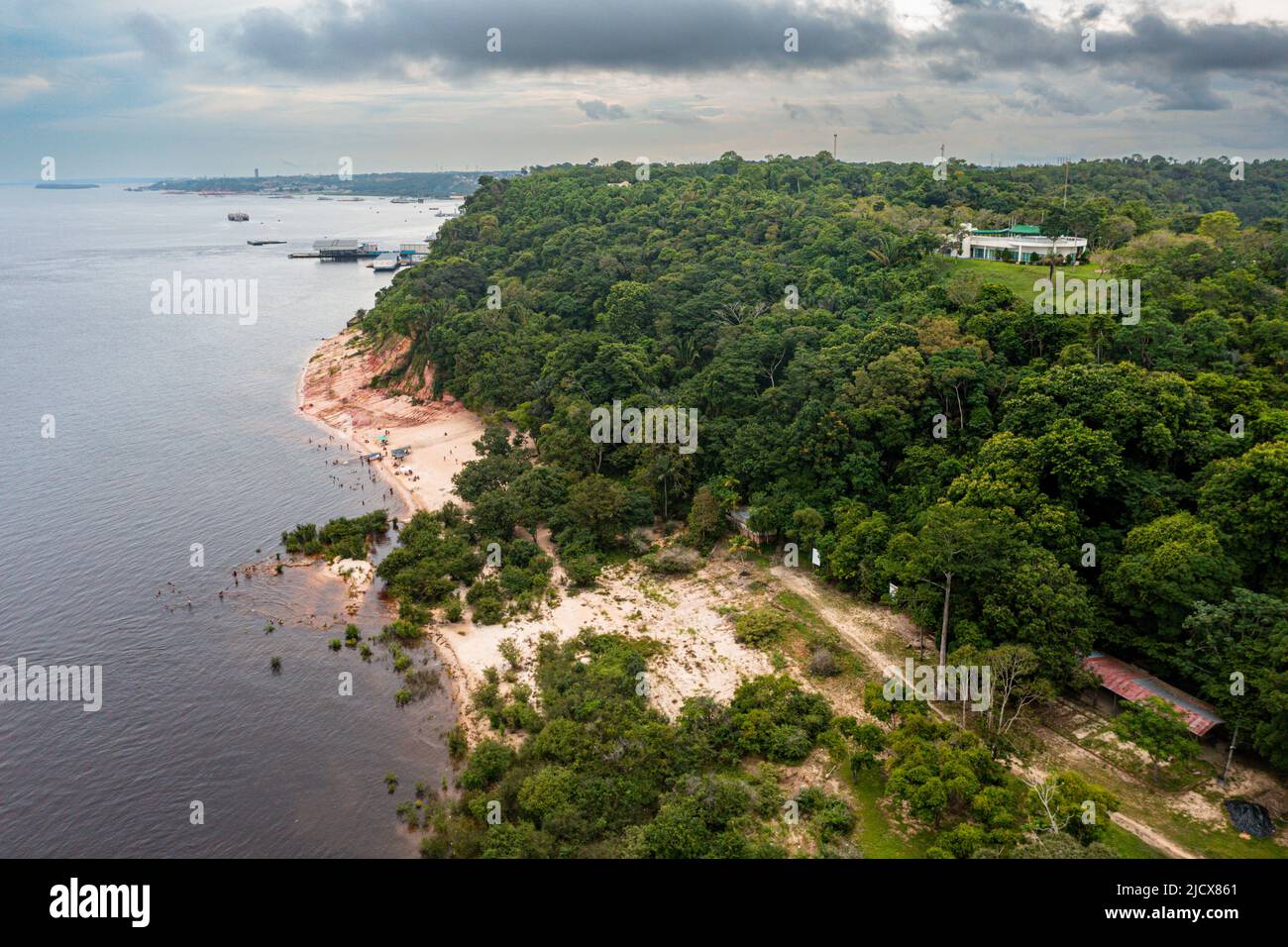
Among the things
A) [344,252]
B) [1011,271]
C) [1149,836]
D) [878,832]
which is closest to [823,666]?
[878,832]

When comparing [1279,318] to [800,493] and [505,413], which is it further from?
[505,413]

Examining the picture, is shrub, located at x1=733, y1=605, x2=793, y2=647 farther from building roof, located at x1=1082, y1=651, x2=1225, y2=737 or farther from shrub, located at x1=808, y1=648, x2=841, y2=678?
building roof, located at x1=1082, y1=651, x2=1225, y2=737

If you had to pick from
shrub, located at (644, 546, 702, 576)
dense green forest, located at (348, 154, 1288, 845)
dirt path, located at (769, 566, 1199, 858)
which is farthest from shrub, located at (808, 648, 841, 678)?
shrub, located at (644, 546, 702, 576)

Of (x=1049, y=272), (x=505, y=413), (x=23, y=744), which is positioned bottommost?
(x=23, y=744)

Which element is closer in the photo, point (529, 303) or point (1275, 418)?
point (1275, 418)

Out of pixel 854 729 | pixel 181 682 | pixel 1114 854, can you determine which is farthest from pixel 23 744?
pixel 1114 854

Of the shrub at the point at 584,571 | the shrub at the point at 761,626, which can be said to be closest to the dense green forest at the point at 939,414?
the shrub at the point at 584,571
